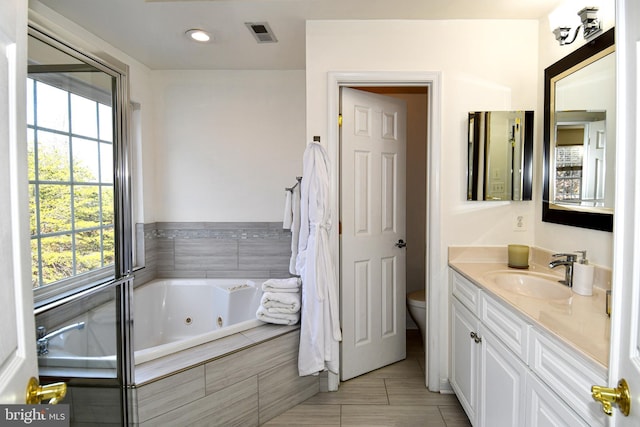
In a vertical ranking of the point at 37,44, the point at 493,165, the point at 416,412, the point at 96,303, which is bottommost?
the point at 416,412

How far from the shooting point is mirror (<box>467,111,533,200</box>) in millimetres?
2271

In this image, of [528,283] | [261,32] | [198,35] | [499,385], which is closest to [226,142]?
[198,35]

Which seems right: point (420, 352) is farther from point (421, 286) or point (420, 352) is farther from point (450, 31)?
A: point (450, 31)

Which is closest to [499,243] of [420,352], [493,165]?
[493,165]

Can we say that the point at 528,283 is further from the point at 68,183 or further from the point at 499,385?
the point at 68,183

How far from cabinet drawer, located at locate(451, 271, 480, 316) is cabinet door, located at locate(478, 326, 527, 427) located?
0.16 meters

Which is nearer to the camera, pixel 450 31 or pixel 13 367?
pixel 13 367

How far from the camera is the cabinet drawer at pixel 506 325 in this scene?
1372mm

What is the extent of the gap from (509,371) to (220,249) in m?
2.51

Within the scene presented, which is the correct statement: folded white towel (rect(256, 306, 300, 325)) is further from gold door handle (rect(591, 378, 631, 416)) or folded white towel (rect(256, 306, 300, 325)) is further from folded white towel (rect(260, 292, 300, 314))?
gold door handle (rect(591, 378, 631, 416))

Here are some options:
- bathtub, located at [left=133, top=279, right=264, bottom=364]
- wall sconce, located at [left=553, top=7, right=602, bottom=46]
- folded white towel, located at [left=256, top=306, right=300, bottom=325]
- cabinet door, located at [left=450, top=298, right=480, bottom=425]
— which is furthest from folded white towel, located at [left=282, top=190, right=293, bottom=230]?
wall sconce, located at [left=553, top=7, right=602, bottom=46]

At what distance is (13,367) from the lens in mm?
614

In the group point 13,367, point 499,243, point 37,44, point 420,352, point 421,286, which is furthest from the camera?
point 421,286

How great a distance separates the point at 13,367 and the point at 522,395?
1.58 m
